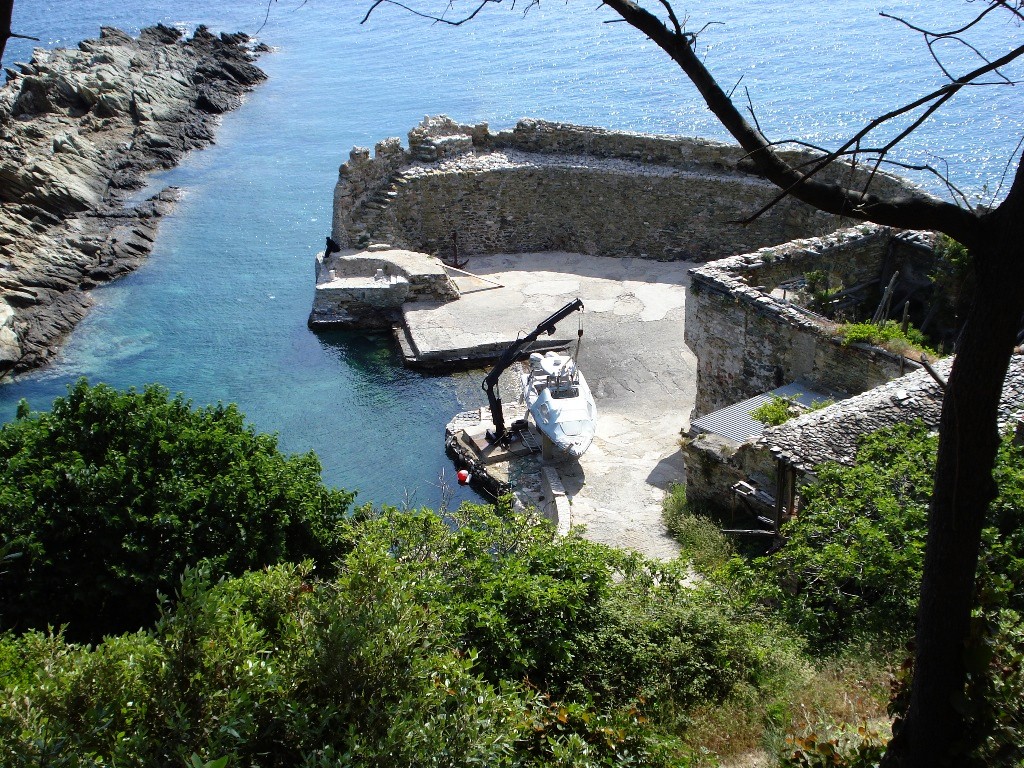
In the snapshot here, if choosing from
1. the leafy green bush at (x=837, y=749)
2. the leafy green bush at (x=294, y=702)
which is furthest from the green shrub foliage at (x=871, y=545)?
the leafy green bush at (x=294, y=702)

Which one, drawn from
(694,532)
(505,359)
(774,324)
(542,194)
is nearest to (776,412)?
(774,324)

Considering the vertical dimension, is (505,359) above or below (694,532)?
above

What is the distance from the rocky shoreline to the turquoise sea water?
97 cm

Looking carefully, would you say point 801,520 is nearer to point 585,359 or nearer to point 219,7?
point 585,359

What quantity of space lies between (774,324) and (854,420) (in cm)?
418

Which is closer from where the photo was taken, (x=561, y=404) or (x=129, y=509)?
(x=129, y=509)

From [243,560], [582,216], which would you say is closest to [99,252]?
[582,216]

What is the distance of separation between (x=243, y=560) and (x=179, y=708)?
5960mm

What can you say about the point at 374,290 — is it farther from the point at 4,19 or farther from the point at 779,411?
the point at 4,19

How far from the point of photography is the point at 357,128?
147 ft

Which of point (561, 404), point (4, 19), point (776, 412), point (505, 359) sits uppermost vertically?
point (4, 19)

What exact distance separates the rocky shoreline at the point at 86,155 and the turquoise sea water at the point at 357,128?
3.19 ft

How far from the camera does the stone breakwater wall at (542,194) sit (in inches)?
1056

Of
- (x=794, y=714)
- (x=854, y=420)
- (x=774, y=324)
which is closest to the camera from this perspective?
(x=794, y=714)
